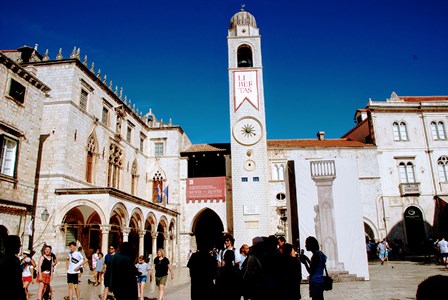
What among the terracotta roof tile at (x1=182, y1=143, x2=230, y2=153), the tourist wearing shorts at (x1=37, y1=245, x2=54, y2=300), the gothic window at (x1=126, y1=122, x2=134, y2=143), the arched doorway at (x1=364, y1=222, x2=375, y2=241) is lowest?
the tourist wearing shorts at (x1=37, y1=245, x2=54, y2=300)

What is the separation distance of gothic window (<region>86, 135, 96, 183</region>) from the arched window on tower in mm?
15424

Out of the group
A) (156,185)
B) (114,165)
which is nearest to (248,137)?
(156,185)

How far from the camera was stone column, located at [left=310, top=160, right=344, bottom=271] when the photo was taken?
13.6 meters

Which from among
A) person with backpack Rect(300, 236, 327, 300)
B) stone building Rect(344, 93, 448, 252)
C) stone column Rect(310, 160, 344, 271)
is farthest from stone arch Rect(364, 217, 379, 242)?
person with backpack Rect(300, 236, 327, 300)

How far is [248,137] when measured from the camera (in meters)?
29.8

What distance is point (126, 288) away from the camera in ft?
18.5

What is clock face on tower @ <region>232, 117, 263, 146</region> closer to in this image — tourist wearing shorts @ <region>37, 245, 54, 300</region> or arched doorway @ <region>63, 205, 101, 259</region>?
arched doorway @ <region>63, 205, 101, 259</region>

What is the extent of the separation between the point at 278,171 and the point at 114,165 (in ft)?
45.0

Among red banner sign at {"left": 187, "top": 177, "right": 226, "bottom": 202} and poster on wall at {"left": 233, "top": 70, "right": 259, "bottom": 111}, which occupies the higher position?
poster on wall at {"left": 233, "top": 70, "right": 259, "bottom": 111}

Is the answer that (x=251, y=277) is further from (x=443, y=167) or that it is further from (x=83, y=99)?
(x=443, y=167)

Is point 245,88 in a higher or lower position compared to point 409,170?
higher

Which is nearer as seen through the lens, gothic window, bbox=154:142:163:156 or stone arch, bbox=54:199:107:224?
stone arch, bbox=54:199:107:224

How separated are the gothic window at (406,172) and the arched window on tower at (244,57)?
16307 mm

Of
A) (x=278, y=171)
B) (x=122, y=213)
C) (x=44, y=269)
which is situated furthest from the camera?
(x=278, y=171)
